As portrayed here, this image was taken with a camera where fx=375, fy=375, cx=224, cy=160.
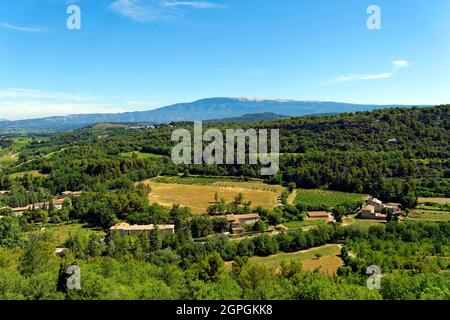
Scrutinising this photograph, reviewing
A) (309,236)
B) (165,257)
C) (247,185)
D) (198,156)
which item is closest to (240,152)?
(198,156)

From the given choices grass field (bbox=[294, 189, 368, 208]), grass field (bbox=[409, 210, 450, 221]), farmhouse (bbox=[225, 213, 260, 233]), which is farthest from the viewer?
grass field (bbox=[294, 189, 368, 208])

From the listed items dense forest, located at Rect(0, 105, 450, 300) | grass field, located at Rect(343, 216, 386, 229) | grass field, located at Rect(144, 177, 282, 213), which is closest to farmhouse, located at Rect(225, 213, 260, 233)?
dense forest, located at Rect(0, 105, 450, 300)

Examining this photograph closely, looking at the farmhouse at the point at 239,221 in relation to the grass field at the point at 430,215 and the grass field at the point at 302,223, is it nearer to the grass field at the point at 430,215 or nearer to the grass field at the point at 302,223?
the grass field at the point at 302,223

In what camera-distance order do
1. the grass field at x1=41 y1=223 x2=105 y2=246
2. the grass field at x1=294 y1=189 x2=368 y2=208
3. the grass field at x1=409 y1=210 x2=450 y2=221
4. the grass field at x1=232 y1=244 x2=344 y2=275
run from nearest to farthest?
1. the grass field at x1=232 y1=244 x2=344 y2=275
2. the grass field at x1=41 y1=223 x2=105 y2=246
3. the grass field at x1=409 y1=210 x2=450 y2=221
4. the grass field at x1=294 y1=189 x2=368 y2=208

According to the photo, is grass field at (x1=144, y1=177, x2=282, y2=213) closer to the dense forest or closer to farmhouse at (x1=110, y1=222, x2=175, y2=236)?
the dense forest

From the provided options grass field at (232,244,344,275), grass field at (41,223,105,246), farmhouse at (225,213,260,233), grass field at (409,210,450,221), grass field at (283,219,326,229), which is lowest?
grass field at (41,223,105,246)

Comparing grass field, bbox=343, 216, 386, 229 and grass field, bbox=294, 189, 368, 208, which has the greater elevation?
grass field, bbox=294, 189, 368, 208

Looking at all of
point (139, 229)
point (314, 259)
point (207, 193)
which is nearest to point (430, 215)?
point (314, 259)
